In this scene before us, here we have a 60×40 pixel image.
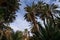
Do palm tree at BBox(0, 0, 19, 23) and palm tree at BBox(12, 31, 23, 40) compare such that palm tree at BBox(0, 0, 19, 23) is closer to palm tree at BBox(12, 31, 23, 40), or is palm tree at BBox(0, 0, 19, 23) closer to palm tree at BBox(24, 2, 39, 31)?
palm tree at BBox(24, 2, 39, 31)

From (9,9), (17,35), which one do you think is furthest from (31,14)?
(17,35)

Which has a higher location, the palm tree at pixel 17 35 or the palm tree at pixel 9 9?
the palm tree at pixel 9 9

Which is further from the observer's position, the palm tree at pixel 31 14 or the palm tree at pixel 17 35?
the palm tree at pixel 31 14

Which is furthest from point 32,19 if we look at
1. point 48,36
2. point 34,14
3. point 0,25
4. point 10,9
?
point 48,36

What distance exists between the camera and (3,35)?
3478 centimetres

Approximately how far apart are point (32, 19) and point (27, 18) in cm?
242

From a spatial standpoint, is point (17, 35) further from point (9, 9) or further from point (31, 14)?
point (31, 14)

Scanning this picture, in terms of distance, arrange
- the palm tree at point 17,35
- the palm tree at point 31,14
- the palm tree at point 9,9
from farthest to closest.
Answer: the palm tree at point 31,14, the palm tree at point 9,9, the palm tree at point 17,35

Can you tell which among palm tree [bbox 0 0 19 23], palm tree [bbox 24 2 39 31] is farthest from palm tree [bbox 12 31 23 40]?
palm tree [bbox 24 2 39 31]

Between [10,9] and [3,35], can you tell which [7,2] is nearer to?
[10,9]

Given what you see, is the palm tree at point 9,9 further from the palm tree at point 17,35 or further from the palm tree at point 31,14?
the palm tree at point 17,35

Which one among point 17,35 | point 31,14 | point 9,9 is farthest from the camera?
point 31,14

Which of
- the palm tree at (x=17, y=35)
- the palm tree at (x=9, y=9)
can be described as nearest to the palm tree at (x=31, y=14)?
the palm tree at (x=9, y=9)

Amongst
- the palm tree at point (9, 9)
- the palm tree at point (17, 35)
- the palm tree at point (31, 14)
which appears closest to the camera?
the palm tree at point (17, 35)
